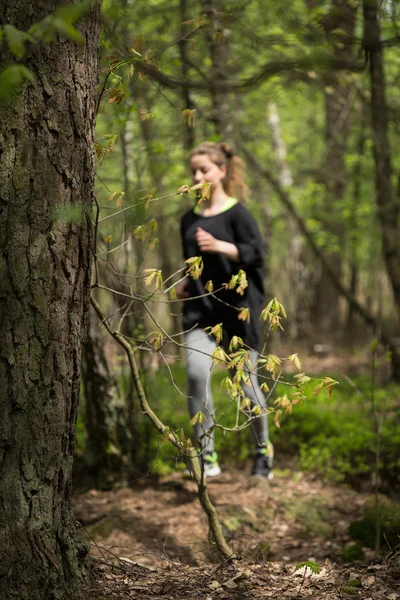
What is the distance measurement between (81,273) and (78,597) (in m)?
1.29

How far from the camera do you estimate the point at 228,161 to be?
4137mm

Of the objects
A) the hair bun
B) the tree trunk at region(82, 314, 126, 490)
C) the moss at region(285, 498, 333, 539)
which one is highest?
the hair bun

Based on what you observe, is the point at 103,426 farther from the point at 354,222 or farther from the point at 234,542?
the point at 354,222

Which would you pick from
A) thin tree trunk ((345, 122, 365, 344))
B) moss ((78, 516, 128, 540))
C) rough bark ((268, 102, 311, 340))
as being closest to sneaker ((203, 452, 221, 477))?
moss ((78, 516, 128, 540))

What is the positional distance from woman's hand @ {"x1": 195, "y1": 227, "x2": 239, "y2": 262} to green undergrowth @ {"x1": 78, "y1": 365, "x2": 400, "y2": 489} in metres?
1.21

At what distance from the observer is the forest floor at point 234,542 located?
2465 millimetres

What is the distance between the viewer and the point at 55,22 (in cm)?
126

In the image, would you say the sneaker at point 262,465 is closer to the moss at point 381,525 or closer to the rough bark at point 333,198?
the moss at point 381,525

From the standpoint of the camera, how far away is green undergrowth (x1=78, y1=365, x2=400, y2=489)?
4574 mm

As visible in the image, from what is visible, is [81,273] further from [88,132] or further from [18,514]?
[18,514]

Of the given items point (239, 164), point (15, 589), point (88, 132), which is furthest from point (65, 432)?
point (239, 164)

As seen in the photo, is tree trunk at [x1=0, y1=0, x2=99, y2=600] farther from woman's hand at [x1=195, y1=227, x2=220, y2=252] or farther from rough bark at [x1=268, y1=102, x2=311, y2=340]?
A: rough bark at [x1=268, y1=102, x2=311, y2=340]

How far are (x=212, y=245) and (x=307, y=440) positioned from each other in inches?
113

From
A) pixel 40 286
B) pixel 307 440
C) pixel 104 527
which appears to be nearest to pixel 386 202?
pixel 307 440
